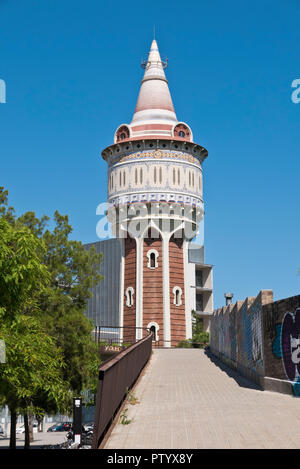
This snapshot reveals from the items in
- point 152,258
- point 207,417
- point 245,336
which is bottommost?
point 207,417

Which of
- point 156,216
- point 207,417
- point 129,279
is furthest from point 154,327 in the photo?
point 207,417

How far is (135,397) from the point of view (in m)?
15.8

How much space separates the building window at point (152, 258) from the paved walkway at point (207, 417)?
2799 centimetres

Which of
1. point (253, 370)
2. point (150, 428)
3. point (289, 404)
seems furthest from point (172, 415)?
point (253, 370)

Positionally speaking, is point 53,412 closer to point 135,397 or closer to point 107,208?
point 135,397

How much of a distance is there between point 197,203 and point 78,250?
23.0 meters

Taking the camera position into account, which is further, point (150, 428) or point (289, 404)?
point (289, 404)

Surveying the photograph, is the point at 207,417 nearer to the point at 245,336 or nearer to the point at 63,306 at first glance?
the point at 245,336

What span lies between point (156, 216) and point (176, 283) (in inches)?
230

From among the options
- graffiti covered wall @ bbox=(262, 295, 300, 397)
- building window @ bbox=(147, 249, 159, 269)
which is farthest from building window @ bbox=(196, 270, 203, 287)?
graffiti covered wall @ bbox=(262, 295, 300, 397)

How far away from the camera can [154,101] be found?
52250 millimetres

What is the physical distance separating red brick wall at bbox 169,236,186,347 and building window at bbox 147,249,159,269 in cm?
126

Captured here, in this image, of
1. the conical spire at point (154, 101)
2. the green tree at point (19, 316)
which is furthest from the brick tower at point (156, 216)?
the green tree at point (19, 316)

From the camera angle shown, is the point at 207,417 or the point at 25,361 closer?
the point at 207,417
